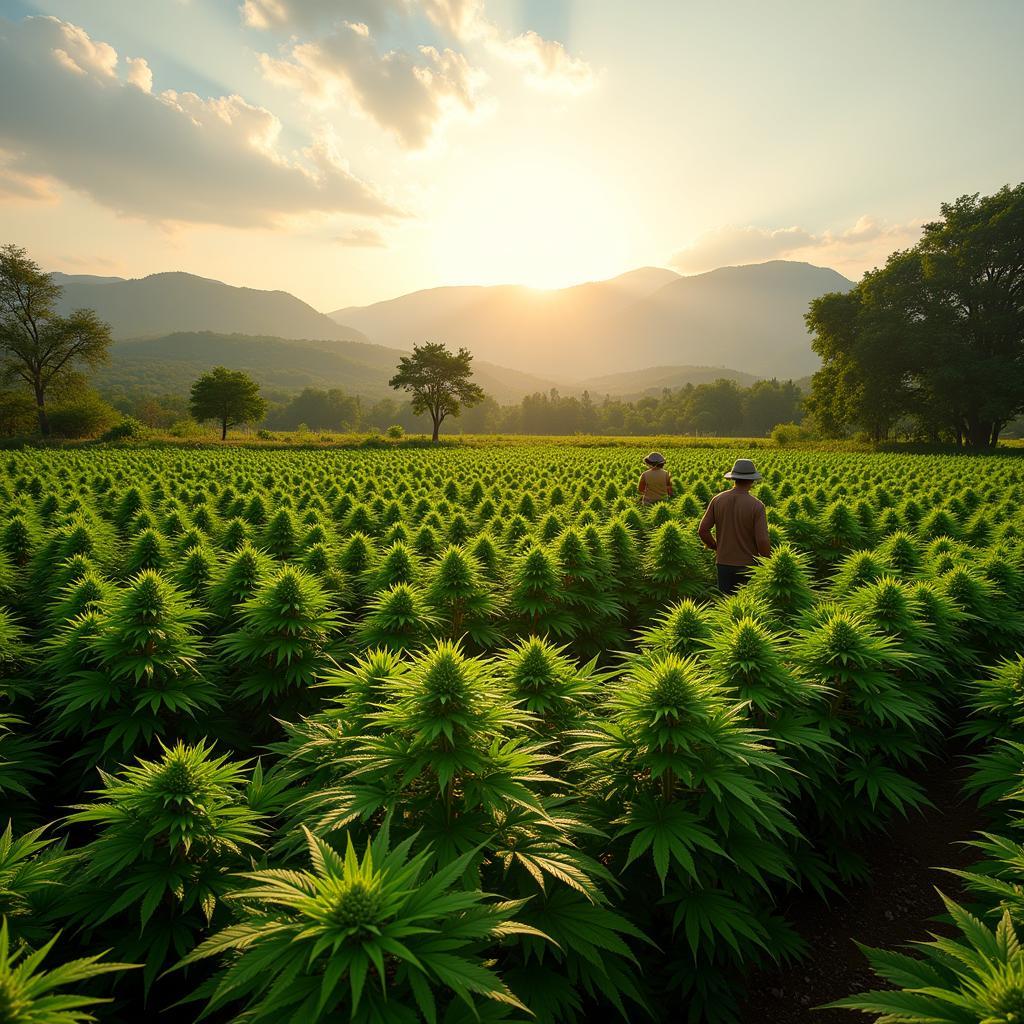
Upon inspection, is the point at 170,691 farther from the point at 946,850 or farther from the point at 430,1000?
the point at 946,850

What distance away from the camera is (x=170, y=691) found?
5.83 m

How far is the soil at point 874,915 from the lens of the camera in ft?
14.8

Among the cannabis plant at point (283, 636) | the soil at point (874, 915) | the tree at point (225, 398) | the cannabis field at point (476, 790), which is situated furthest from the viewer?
the tree at point (225, 398)

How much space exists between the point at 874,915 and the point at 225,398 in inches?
3201

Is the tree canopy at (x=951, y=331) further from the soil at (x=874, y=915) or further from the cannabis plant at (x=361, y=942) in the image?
the cannabis plant at (x=361, y=942)

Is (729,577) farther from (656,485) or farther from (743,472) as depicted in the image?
(656,485)

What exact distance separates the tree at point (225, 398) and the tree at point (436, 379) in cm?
2142

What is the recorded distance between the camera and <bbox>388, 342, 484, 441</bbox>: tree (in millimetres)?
68438

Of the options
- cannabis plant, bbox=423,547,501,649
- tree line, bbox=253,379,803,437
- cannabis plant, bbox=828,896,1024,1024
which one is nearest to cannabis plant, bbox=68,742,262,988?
cannabis plant, bbox=828,896,1024,1024

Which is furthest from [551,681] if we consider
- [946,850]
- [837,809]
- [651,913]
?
[946,850]

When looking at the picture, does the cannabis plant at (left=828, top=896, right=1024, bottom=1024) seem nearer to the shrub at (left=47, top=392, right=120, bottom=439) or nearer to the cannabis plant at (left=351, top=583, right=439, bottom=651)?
the cannabis plant at (left=351, top=583, right=439, bottom=651)

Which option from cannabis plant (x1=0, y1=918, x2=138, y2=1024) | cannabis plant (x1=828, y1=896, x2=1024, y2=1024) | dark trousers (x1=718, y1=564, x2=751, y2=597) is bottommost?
dark trousers (x1=718, y1=564, x2=751, y2=597)

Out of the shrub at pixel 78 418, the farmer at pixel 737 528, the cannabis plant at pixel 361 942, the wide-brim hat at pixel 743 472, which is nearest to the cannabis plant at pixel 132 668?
the cannabis plant at pixel 361 942

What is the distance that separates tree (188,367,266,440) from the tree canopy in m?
72.0
